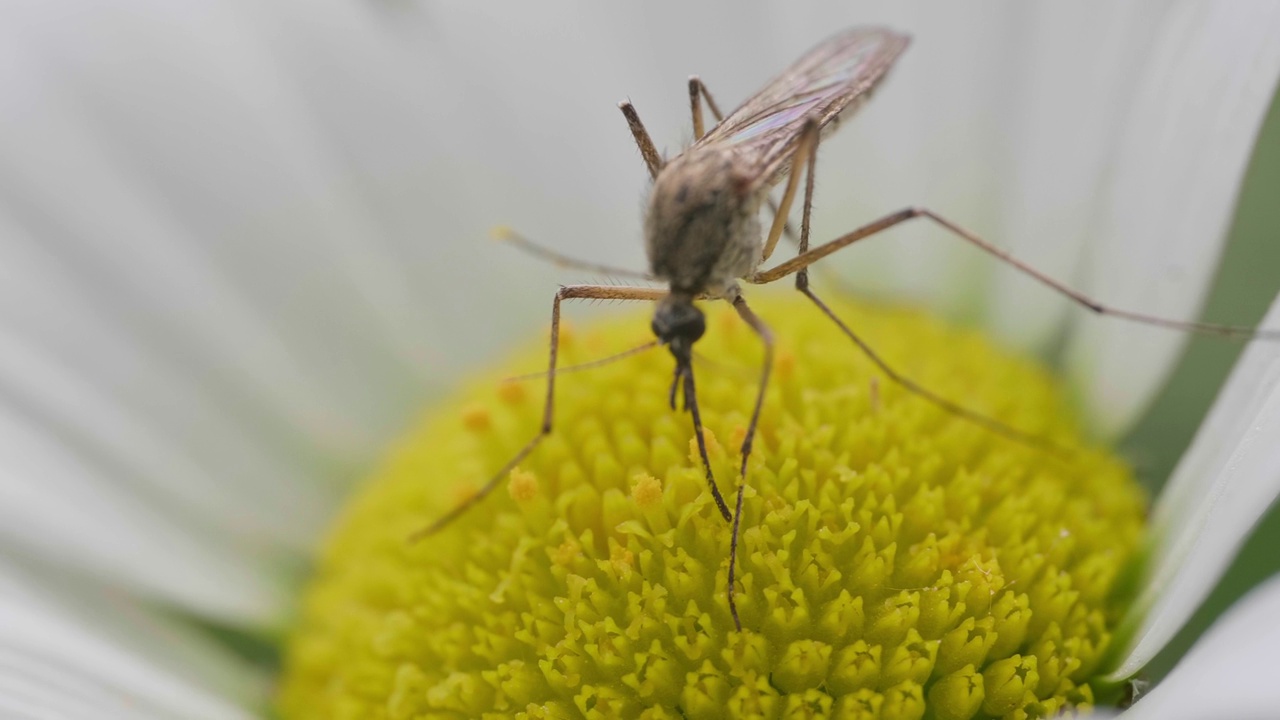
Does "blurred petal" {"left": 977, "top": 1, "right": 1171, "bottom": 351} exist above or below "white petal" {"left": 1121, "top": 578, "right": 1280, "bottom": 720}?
above

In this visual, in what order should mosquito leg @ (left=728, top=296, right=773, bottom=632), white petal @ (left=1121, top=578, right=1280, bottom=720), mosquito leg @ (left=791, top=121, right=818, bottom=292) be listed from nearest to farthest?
white petal @ (left=1121, top=578, right=1280, bottom=720), mosquito leg @ (left=728, top=296, right=773, bottom=632), mosquito leg @ (left=791, top=121, right=818, bottom=292)

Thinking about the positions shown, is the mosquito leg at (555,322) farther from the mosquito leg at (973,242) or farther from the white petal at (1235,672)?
the white petal at (1235,672)

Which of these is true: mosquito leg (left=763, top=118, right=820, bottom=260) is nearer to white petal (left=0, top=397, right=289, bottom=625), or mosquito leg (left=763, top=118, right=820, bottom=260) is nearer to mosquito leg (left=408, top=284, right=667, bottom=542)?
mosquito leg (left=408, top=284, right=667, bottom=542)

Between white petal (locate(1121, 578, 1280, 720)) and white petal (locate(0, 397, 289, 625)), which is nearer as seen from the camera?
white petal (locate(1121, 578, 1280, 720))

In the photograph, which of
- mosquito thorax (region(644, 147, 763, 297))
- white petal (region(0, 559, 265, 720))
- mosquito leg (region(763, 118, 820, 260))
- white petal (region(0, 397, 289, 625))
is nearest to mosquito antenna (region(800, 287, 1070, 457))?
mosquito leg (region(763, 118, 820, 260))


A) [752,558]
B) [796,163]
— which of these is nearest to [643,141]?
[796,163]

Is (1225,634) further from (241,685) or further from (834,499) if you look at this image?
(241,685)
